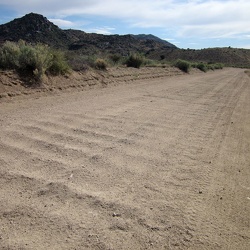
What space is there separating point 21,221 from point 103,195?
3.81 ft

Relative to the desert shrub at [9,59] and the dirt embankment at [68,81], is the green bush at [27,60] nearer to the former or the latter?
the desert shrub at [9,59]

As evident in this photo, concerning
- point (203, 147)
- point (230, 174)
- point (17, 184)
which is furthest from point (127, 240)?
point (203, 147)

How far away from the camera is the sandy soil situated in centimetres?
353

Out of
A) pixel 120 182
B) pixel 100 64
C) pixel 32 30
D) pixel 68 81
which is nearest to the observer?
pixel 120 182

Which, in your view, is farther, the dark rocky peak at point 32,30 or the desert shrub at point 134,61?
the dark rocky peak at point 32,30

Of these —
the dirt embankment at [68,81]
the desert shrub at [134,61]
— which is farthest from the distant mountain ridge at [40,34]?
the dirt embankment at [68,81]

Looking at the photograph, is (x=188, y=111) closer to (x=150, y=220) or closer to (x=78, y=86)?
(x=78, y=86)

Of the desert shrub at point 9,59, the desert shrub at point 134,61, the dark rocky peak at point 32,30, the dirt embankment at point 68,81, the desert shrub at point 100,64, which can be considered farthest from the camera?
the dark rocky peak at point 32,30

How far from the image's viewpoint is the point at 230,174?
5.42 metres

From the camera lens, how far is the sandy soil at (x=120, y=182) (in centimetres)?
353

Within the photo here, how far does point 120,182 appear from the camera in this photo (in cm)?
475

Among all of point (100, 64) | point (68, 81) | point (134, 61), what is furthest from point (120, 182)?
point (134, 61)

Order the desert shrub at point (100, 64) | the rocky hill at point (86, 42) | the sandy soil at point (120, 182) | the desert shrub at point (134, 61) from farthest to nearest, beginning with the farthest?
the rocky hill at point (86, 42) < the desert shrub at point (134, 61) < the desert shrub at point (100, 64) < the sandy soil at point (120, 182)

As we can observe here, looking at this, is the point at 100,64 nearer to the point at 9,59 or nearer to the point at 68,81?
the point at 68,81
